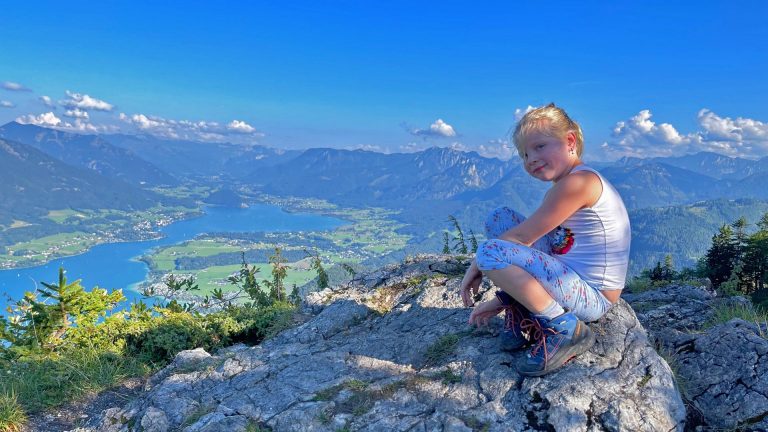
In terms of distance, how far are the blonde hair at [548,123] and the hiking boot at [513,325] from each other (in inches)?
64.4

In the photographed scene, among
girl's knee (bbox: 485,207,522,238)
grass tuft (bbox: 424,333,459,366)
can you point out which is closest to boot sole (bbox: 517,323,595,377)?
grass tuft (bbox: 424,333,459,366)

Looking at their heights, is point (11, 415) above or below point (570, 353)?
below

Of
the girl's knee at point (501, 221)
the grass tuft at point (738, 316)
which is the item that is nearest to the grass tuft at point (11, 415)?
the girl's knee at point (501, 221)

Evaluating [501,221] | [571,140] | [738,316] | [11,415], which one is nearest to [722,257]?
[738,316]

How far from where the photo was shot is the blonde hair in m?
4.18

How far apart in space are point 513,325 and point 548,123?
82.1 inches

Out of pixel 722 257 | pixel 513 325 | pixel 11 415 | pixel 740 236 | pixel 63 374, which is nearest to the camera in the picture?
pixel 513 325

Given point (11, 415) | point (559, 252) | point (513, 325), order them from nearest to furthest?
point (559, 252)
point (513, 325)
point (11, 415)

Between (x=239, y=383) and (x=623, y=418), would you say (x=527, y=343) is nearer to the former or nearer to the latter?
(x=623, y=418)

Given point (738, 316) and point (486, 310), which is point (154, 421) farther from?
point (738, 316)

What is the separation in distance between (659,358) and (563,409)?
1258 millimetres

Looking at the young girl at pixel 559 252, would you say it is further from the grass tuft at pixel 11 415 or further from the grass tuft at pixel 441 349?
the grass tuft at pixel 11 415

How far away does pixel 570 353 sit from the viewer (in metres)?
4.14

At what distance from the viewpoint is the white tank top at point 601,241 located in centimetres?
409
